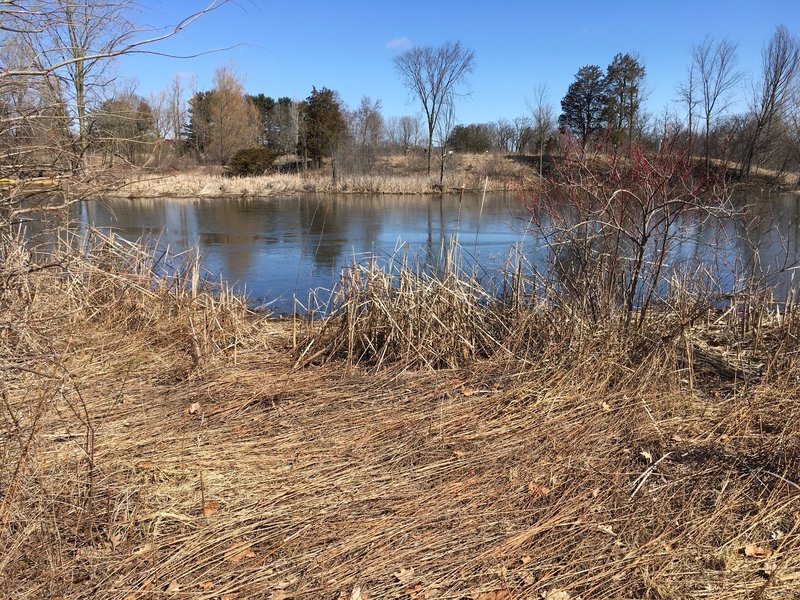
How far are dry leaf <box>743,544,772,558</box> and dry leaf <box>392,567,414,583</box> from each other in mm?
1457

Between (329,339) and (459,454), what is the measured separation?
223 centimetres

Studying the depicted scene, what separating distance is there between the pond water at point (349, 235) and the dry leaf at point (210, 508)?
296cm

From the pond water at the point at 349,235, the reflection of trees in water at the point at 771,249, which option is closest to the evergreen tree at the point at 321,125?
the pond water at the point at 349,235

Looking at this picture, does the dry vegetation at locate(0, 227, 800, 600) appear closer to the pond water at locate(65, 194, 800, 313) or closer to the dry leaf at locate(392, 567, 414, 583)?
the dry leaf at locate(392, 567, 414, 583)

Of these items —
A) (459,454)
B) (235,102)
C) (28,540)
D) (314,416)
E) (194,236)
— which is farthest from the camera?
(235,102)

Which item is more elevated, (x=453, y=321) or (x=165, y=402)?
(x=453, y=321)

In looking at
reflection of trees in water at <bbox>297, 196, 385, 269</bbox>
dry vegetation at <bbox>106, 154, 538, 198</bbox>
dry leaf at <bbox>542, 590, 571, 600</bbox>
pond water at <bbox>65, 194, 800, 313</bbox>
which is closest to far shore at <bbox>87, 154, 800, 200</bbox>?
dry vegetation at <bbox>106, 154, 538, 198</bbox>

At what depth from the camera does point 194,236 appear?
1571 centimetres

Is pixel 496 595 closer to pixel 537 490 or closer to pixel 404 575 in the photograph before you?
pixel 404 575

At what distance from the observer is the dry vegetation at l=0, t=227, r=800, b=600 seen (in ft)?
7.76

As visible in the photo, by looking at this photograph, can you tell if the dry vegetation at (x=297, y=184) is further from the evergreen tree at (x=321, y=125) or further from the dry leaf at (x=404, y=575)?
the dry leaf at (x=404, y=575)

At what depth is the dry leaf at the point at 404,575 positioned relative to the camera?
2348mm

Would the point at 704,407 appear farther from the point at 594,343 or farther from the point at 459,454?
the point at 459,454

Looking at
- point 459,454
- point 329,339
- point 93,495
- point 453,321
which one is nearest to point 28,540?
point 93,495
